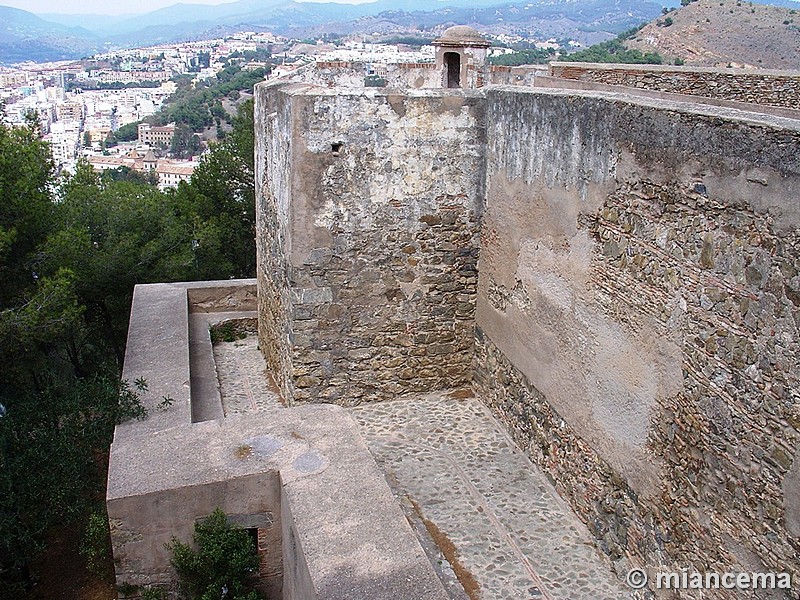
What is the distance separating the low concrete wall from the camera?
448cm

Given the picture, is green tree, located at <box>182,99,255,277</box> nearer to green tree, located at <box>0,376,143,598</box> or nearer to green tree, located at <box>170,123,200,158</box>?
green tree, located at <box>0,376,143,598</box>

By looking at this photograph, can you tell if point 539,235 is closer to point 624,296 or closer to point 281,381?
point 624,296

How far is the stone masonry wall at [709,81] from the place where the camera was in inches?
358

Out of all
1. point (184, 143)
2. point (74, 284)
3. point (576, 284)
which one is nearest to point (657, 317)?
point (576, 284)

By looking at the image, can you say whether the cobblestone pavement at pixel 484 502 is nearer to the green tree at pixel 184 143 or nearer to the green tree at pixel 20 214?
the green tree at pixel 20 214

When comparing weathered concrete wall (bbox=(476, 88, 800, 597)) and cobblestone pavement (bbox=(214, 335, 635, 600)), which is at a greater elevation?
weathered concrete wall (bbox=(476, 88, 800, 597))

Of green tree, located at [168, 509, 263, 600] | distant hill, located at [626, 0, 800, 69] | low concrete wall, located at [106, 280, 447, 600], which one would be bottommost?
green tree, located at [168, 509, 263, 600]

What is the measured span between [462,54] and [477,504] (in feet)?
34.5

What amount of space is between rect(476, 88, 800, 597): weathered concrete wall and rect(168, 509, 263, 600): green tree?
2.74 meters

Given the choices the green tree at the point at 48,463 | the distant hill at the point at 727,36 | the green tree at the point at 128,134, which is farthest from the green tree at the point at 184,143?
the green tree at the point at 48,463

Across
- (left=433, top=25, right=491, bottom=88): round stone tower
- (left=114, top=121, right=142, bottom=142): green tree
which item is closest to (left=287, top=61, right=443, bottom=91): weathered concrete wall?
(left=433, top=25, right=491, bottom=88): round stone tower

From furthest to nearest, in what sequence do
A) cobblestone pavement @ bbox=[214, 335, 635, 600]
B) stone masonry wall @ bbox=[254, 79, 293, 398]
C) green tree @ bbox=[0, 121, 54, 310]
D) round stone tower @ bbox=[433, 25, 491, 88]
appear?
round stone tower @ bbox=[433, 25, 491, 88], green tree @ bbox=[0, 121, 54, 310], stone masonry wall @ bbox=[254, 79, 293, 398], cobblestone pavement @ bbox=[214, 335, 635, 600]

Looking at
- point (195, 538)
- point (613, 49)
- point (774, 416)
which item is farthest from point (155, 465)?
point (613, 49)

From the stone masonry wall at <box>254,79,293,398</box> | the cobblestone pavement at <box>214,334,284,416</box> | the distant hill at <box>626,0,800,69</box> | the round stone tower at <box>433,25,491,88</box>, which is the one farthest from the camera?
the distant hill at <box>626,0,800,69</box>
